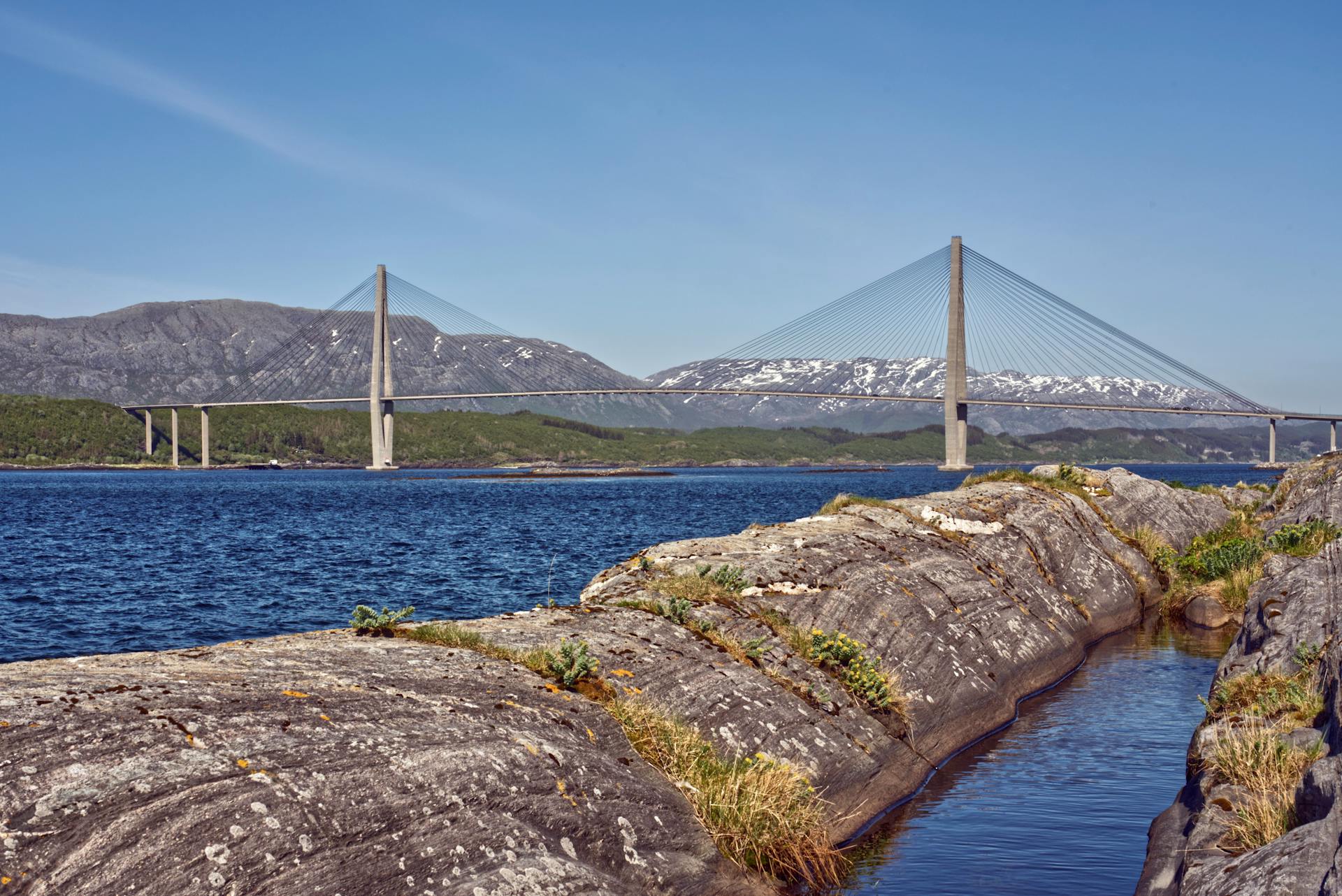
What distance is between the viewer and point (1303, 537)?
22344mm

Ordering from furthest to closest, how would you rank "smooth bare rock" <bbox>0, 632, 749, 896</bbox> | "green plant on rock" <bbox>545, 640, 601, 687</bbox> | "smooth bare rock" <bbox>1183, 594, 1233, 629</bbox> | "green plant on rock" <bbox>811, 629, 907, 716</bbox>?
"smooth bare rock" <bbox>1183, 594, 1233, 629</bbox> < "green plant on rock" <bbox>811, 629, 907, 716</bbox> < "green plant on rock" <bbox>545, 640, 601, 687</bbox> < "smooth bare rock" <bbox>0, 632, 749, 896</bbox>

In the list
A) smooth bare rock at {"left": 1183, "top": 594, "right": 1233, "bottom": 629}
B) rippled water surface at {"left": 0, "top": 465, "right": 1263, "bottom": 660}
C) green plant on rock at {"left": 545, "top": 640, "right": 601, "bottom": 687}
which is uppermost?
green plant on rock at {"left": 545, "top": 640, "right": 601, "bottom": 687}

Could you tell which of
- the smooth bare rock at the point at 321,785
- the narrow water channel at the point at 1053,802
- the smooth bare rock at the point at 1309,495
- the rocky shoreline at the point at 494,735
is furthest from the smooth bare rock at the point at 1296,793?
the smooth bare rock at the point at 1309,495

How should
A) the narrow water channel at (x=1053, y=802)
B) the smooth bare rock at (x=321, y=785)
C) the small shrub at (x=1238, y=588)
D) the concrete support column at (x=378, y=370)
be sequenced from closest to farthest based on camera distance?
the smooth bare rock at (x=321, y=785) < the narrow water channel at (x=1053, y=802) < the small shrub at (x=1238, y=588) < the concrete support column at (x=378, y=370)

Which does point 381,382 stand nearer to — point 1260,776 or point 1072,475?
Result: point 1072,475

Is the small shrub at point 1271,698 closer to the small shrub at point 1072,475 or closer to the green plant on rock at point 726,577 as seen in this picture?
the green plant on rock at point 726,577

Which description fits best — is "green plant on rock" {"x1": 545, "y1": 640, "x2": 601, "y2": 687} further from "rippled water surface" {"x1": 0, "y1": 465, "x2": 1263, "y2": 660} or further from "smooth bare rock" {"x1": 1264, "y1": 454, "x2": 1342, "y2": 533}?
"smooth bare rock" {"x1": 1264, "y1": 454, "x2": 1342, "y2": 533}

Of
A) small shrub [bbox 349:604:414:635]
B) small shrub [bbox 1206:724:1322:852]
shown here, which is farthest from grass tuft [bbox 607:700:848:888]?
small shrub [bbox 1206:724:1322:852]

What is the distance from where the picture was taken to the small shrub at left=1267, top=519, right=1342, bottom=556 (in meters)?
20.6

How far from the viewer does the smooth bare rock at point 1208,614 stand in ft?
76.2

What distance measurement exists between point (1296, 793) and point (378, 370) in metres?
150

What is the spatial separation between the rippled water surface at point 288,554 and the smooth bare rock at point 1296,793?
1285 centimetres

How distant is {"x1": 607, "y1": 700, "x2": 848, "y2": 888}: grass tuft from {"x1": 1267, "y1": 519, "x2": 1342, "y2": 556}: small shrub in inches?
556

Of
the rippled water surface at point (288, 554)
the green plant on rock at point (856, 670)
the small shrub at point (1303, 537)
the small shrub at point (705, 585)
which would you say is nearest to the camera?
the green plant on rock at point (856, 670)
